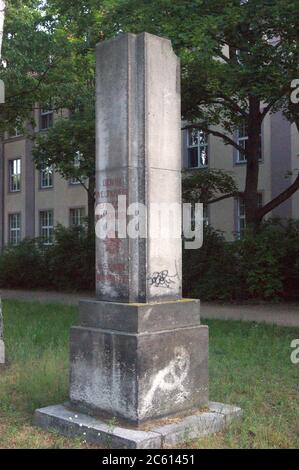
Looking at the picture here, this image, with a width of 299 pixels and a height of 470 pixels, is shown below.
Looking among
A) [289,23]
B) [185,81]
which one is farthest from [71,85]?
[289,23]

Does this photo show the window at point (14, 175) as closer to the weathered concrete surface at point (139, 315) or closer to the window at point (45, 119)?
the window at point (45, 119)

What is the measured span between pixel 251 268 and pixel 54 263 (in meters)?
8.60

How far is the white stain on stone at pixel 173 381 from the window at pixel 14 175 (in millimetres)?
32420

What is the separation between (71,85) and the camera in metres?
19.5

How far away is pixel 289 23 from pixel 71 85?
8717 millimetres

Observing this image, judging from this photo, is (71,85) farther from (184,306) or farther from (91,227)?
(184,306)

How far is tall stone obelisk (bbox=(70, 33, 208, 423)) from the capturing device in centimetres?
531

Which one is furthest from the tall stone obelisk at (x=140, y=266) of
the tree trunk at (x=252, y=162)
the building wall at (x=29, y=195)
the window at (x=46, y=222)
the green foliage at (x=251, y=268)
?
the window at (x=46, y=222)

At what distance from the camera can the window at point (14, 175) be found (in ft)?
121

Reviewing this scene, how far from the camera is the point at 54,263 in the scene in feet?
73.3

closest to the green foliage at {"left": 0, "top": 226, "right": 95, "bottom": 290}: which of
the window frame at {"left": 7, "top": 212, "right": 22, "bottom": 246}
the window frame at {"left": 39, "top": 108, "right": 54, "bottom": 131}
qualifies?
the window frame at {"left": 39, "top": 108, "right": 54, "bottom": 131}

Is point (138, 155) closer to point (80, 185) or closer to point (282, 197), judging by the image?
point (282, 197)

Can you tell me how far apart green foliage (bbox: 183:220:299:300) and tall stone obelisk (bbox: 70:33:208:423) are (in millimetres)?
10647

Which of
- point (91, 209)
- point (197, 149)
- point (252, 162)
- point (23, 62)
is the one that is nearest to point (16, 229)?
point (197, 149)
